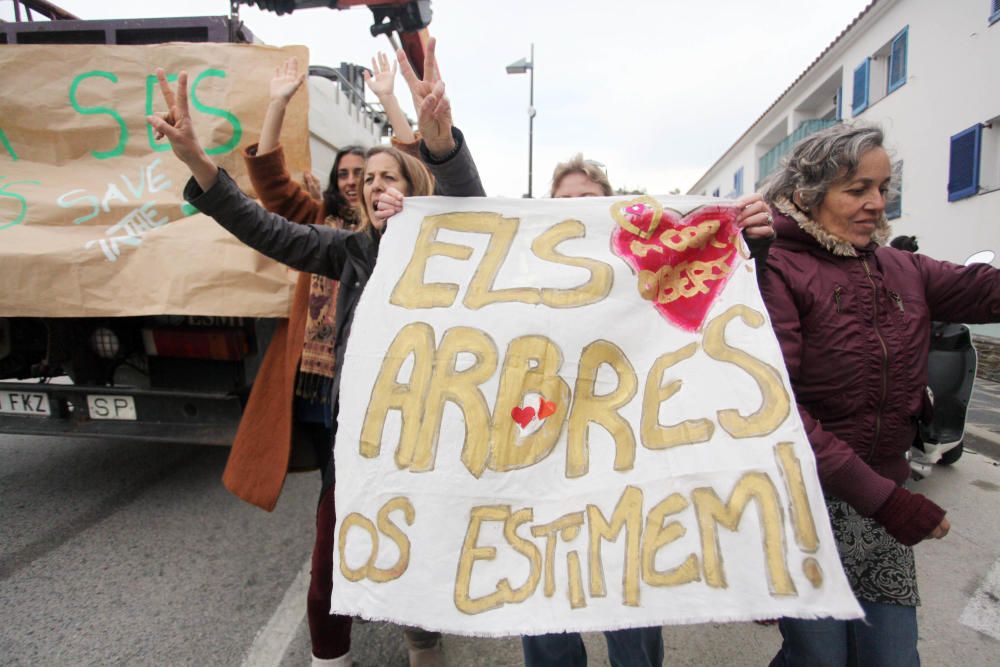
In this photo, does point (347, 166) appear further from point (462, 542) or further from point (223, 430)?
point (462, 542)

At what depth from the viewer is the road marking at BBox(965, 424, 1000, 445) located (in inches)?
189

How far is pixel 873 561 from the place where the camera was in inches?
55.2

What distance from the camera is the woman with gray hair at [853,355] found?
138cm

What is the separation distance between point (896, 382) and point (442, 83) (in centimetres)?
140

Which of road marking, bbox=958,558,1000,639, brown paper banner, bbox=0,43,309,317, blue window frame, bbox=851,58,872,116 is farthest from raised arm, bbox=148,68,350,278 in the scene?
blue window frame, bbox=851,58,872,116

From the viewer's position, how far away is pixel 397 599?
129 cm

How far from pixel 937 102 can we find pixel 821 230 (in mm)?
11803

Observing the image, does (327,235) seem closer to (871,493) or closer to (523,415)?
(523,415)

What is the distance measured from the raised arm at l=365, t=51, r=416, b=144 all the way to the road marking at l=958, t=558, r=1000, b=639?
3088 millimetres

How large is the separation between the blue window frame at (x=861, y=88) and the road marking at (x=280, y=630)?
15.0m

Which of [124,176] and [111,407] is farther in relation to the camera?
[111,407]

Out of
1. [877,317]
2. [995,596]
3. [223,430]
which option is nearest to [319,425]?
[223,430]

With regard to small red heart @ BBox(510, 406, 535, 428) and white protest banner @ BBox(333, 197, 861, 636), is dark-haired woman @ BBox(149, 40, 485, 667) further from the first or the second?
small red heart @ BBox(510, 406, 535, 428)

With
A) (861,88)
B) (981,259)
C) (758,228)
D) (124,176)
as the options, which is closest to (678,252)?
(758,228)
